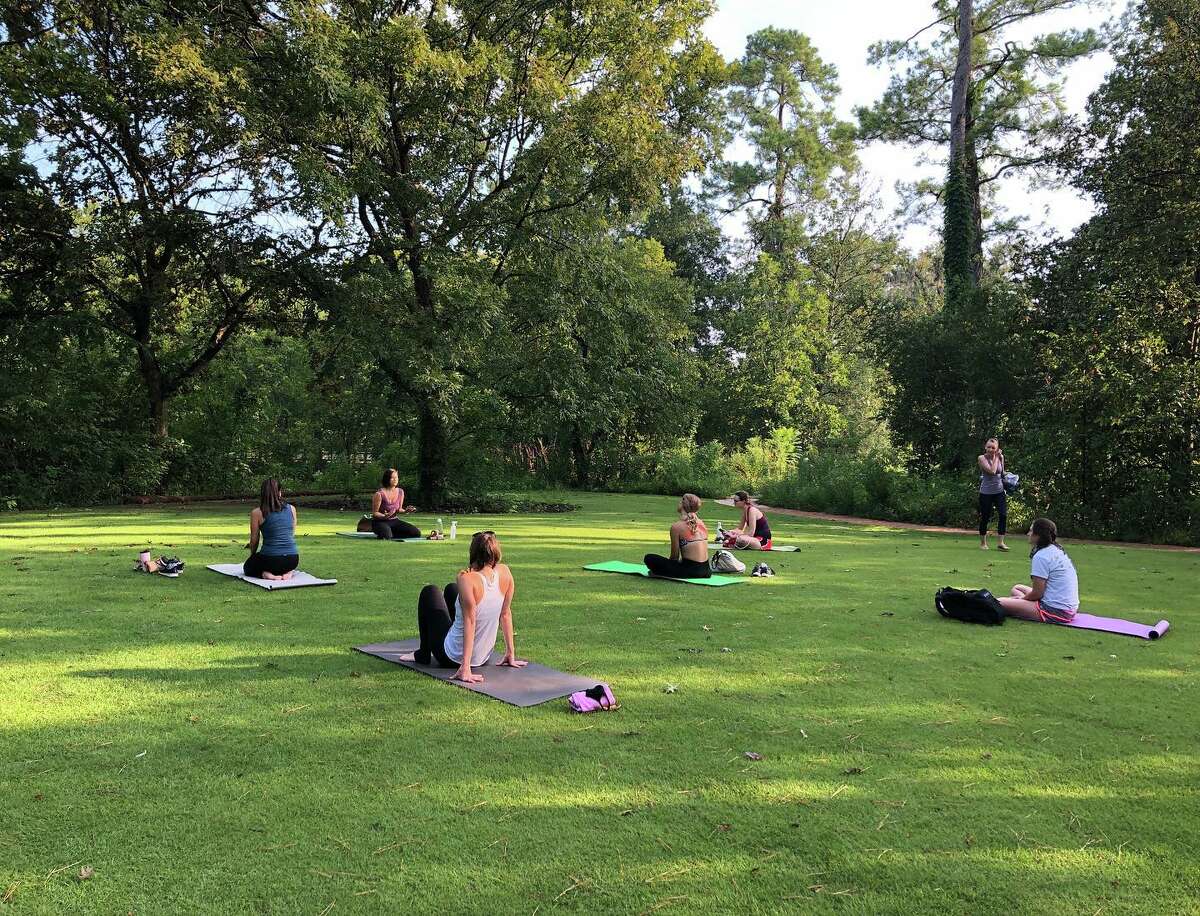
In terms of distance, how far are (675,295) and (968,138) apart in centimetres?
1188

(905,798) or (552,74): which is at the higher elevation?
(552,74)

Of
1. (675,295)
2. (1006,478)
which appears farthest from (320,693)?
(675,295)

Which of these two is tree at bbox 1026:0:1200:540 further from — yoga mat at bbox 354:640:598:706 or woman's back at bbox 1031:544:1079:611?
yoga mat at bbox 354:640:598:706

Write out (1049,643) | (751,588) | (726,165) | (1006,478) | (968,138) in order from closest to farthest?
(1049,643) → (751,588) → (1006,478) → (968,138) → (726,165)

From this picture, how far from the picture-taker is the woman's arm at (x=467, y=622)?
526 cm

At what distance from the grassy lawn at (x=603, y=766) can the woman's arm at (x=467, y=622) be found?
7.3 inches

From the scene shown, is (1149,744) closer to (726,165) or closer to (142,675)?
(142,675)

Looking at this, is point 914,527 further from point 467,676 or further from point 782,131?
point 782,131

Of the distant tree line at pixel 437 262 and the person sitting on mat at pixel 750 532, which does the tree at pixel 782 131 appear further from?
the person sitting on mat at pixel 750 532

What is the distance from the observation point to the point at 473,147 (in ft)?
60.1

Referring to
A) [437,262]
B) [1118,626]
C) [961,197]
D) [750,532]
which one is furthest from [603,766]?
[961,197]

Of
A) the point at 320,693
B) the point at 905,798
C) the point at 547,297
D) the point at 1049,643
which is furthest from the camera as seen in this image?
the point at 547,297

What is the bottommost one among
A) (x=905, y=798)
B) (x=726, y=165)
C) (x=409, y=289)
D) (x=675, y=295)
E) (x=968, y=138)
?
(x=905, y=798)

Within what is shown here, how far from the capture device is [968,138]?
27875 mm
